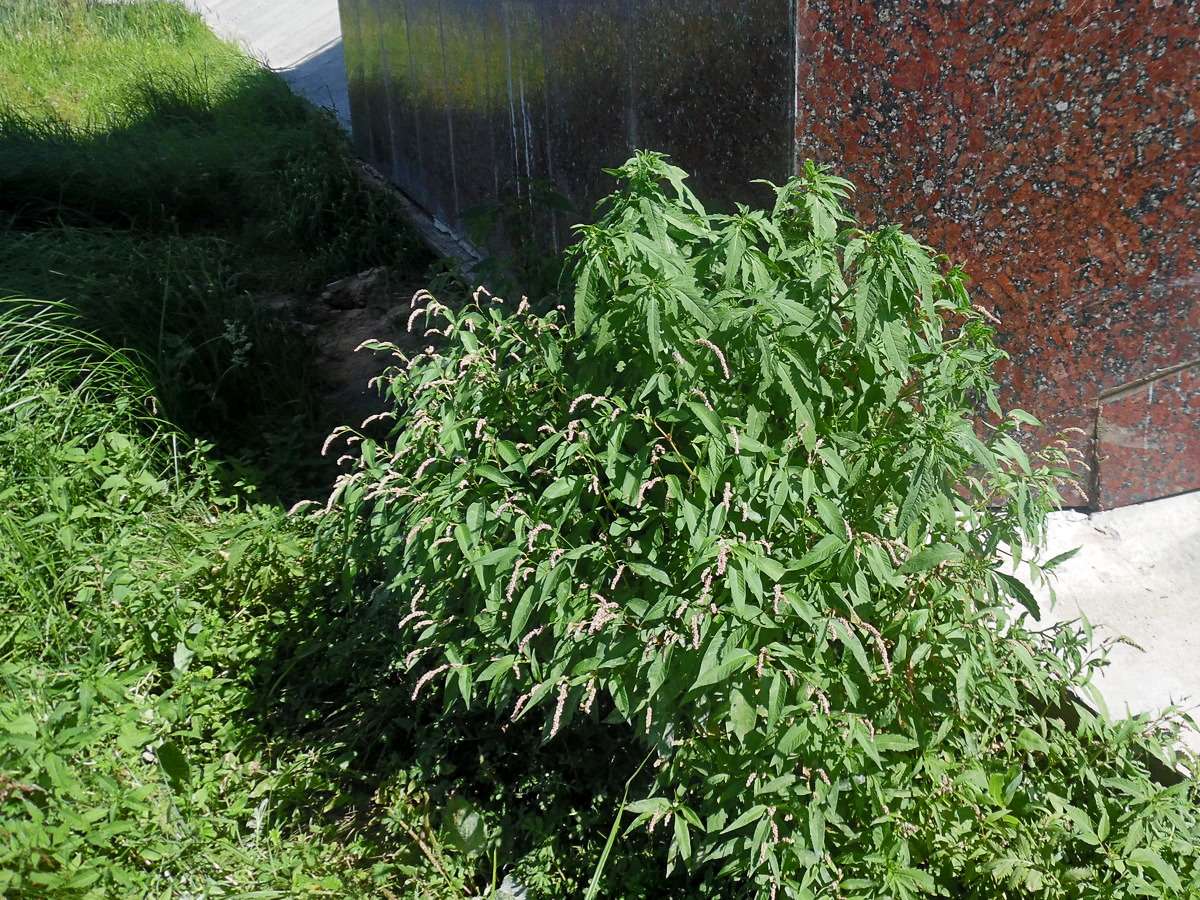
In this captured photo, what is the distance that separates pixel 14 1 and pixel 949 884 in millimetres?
16626

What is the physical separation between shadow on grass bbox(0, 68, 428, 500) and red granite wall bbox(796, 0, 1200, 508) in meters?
2.45

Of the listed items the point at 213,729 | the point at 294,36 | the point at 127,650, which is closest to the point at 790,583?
the point at 213,729

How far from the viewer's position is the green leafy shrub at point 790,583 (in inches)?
79.1

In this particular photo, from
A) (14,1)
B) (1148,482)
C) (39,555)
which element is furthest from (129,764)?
(14,1)

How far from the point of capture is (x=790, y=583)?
81.1 inches

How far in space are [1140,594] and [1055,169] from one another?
1179mm

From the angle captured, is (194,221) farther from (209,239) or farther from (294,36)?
(294,36)

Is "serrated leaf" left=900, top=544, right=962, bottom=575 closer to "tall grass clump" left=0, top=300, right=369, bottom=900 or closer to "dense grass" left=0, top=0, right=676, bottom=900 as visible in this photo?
"dense grass" left=0, top=0, right=676, bottom=900

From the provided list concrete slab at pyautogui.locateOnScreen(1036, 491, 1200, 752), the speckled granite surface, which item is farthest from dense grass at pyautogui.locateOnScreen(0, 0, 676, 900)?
the speckled granite surface

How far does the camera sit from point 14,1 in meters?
14.5

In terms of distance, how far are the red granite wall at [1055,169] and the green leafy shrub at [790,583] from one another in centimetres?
77

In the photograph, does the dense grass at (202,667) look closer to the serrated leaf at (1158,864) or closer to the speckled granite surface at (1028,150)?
the serrated leaf at (1158,864)

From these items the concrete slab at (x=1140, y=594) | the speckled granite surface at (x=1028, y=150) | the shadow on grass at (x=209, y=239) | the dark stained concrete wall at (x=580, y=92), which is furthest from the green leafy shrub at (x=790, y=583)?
the shadow on grass at (x=209, y=239)

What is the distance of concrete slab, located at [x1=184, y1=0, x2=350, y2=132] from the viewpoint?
12.3m
